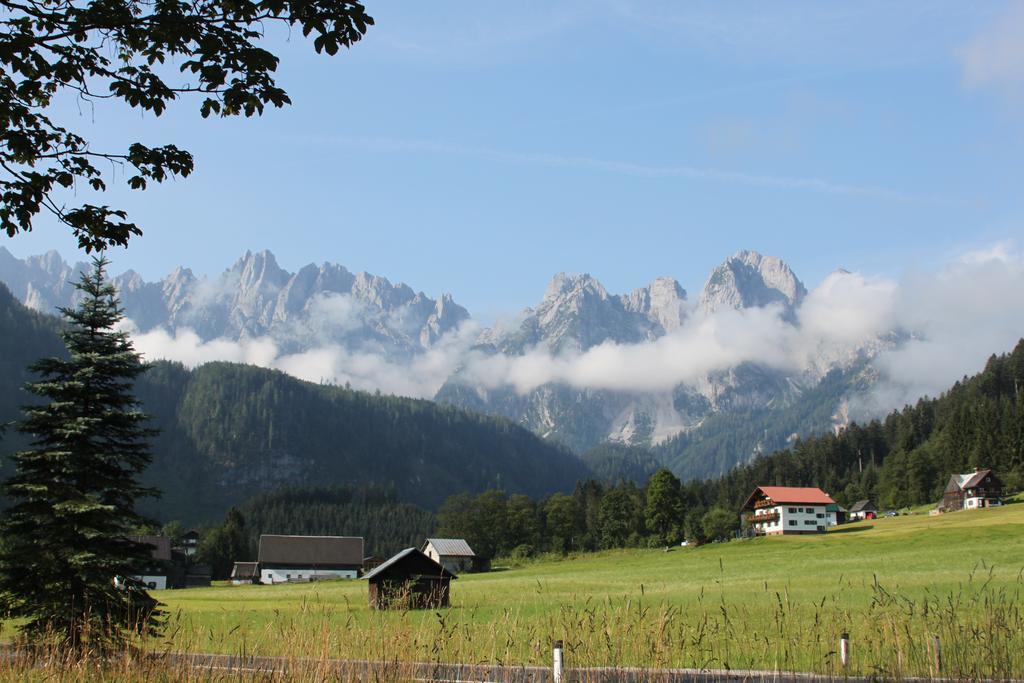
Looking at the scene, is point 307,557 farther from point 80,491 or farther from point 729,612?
point 80,491

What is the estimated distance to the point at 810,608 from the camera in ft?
111

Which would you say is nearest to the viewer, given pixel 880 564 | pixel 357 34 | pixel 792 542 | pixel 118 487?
pixel 357 34

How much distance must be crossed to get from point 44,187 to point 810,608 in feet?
105

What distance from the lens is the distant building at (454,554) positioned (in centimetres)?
12094

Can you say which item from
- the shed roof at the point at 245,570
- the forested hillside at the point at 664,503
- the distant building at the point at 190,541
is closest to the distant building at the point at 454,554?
the forested hillside at the point at 664,503

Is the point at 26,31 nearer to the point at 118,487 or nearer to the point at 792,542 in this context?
the point at 118,487

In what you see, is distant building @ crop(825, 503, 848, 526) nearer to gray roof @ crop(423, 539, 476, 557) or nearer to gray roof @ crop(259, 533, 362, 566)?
gray roof @ crop(423, 539, 476, 557)

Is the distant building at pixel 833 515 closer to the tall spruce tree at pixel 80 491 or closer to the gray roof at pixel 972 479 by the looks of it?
the gray roof at pixel 972 479

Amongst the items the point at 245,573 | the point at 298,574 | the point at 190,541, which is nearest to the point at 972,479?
the point at 298,574

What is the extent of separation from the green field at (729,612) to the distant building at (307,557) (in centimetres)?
3133

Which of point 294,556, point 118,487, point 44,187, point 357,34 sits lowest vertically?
point 294,556

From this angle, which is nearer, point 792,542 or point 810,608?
point 810,608

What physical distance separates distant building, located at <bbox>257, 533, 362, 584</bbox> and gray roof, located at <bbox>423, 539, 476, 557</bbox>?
17747 millimetres

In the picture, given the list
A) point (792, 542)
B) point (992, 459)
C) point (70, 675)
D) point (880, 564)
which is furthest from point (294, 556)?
point (70, 675)
